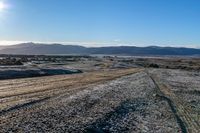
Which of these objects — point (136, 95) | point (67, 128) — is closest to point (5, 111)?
point (67, 128)

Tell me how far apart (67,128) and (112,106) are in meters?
8.15

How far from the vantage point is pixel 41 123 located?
1877 cm

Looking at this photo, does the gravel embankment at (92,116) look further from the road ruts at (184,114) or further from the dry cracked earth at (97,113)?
the road ruts at (184,114)

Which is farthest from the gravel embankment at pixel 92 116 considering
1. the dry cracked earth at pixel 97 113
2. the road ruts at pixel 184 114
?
the road ruts at pixel 184 114

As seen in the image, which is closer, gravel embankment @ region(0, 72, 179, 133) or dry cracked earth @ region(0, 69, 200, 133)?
gravel embankment @ region(0, 72, 179, 133)

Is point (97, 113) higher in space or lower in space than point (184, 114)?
higher

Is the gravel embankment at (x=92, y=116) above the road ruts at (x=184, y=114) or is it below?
above

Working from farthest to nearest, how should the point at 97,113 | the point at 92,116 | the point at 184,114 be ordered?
the point at 184,114 → the point at 97,113 → the point at 92,116

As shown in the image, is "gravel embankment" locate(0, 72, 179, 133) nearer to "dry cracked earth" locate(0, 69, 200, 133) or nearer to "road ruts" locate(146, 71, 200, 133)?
"dry cracked earth" locate(0, 69, 200, 133)

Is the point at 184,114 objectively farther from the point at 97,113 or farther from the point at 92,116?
the point at 92,116

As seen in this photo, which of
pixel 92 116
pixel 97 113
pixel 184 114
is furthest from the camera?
pixel 184 114

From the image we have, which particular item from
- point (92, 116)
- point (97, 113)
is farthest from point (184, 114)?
point (92, 116)

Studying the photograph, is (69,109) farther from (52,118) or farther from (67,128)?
(67,128)

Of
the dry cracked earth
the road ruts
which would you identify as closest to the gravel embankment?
the dry cracked earth
